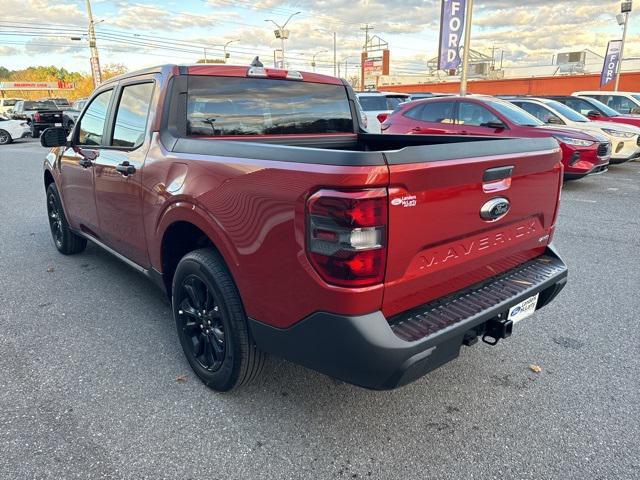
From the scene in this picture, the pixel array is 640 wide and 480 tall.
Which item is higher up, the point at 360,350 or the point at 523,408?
the point at 360,350

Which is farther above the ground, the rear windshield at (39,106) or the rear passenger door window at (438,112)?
the rear passenger door window at (438,112)

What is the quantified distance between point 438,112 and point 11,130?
20.9 metres

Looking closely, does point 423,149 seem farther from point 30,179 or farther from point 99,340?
point 30,179

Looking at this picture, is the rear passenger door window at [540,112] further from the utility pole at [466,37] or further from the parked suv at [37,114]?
the parked suv at [37,114]

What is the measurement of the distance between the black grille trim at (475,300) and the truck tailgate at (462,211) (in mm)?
50

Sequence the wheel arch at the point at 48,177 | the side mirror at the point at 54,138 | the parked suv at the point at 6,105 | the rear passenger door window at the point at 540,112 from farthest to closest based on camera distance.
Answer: the parked suv at the point at 6,105 < the rear passenger door window at the point at 540,112 < the wheel arch at the point at 48,177 < the side mirror at the point at 54,138

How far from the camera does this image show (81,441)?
2379 millimetres

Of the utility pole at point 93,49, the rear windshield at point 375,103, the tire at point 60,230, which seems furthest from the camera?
the utility pole at point 93,49

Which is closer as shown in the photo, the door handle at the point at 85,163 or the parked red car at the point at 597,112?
the door handle at the point at 85,163

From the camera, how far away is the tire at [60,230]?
5.14 m

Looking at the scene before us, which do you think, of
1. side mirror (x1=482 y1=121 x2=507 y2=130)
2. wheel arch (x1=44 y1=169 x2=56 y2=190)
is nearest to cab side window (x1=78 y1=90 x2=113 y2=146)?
wheel arch (x1=44 y1=169 x2=56 y2=190)

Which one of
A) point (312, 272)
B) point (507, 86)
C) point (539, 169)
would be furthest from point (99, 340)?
point (507, 86)

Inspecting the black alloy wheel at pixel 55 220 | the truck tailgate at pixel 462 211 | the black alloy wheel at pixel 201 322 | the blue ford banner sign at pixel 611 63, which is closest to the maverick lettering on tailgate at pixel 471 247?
the truck tailgate at pixel 462 211

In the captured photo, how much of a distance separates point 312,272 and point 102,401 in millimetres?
1651
